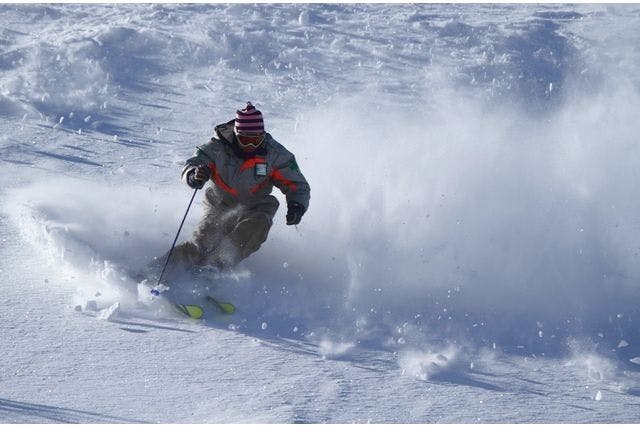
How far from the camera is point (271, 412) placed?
14.2ft

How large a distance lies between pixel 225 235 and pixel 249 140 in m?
0.71

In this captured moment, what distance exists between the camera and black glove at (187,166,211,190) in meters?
5.73

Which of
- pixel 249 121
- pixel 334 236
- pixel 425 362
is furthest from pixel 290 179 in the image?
pixel 425 362

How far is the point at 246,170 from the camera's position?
19.9 ft

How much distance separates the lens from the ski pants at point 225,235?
5844 millimetres

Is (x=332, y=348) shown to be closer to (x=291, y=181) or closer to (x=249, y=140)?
(x=291, y=181)

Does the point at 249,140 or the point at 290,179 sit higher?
the point at 249,140

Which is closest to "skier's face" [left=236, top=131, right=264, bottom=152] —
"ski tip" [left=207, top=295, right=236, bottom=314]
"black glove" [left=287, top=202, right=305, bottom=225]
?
"black glove" [left=287, top=202, right=305, bottom=225]

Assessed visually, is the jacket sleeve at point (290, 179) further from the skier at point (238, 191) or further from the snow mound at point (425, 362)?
the snow mound at point (425, 362)

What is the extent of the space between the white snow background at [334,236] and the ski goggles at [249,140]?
0.89m

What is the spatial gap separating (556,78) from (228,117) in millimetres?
5095

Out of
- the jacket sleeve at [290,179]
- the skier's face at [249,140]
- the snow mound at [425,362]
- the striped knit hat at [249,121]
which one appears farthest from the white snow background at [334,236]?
the striped knit hat at [249,121]

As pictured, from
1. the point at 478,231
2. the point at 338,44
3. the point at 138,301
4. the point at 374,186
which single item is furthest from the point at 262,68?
the point at 138,301

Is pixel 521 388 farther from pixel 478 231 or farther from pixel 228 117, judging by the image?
pixel 228 117
